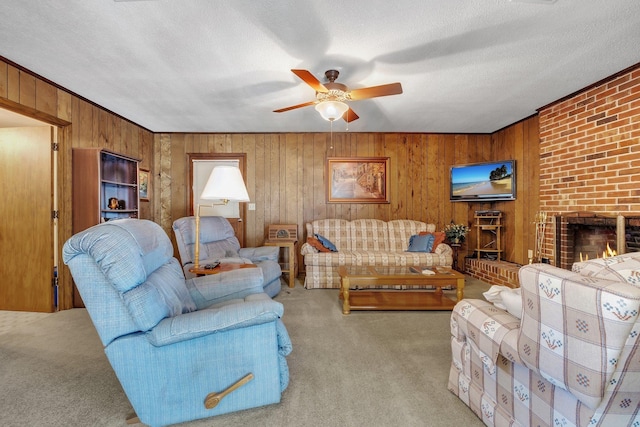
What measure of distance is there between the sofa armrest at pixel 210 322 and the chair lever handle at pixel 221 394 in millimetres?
277

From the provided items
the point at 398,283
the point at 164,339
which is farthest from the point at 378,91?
the point at 164,339

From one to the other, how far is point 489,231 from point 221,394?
4689mm

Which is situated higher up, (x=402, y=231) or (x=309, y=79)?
(x=309, y=79)

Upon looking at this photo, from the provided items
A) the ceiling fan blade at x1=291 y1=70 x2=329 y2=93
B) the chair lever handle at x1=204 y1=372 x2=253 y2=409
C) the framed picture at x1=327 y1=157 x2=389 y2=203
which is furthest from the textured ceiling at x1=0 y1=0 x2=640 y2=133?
the chair lever handle at x1=204 y1=372 x2=253 y2=409

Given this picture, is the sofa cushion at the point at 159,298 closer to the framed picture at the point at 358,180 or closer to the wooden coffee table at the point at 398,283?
the wooden coffee table at the point at 398,283

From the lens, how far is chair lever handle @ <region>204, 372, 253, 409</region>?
4.45 feet

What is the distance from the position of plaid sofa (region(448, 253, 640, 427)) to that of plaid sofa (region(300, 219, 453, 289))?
253cm

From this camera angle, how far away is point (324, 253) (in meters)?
A: 3.93

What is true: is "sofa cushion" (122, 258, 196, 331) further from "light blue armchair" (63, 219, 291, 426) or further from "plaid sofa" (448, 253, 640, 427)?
"plaid sofa" (448, 253, 640, 427)

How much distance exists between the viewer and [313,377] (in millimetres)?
1821

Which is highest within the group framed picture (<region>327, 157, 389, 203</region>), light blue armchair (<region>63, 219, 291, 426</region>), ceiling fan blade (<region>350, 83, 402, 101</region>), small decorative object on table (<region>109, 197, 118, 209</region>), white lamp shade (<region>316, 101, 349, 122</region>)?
ceiling fan blade (<region>350, 83, 402, 101</region>)

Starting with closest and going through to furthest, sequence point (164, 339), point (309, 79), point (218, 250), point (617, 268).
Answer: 1. point (617, 268)
2. point (164, 339)
3. point (309, 79)
4. point (218, 250)

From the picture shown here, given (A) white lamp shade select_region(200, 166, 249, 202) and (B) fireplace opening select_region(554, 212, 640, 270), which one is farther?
(B) fireplace opening select_region(554, 212, 640, 270)

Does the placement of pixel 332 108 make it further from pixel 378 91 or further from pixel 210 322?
pixel 210 322
